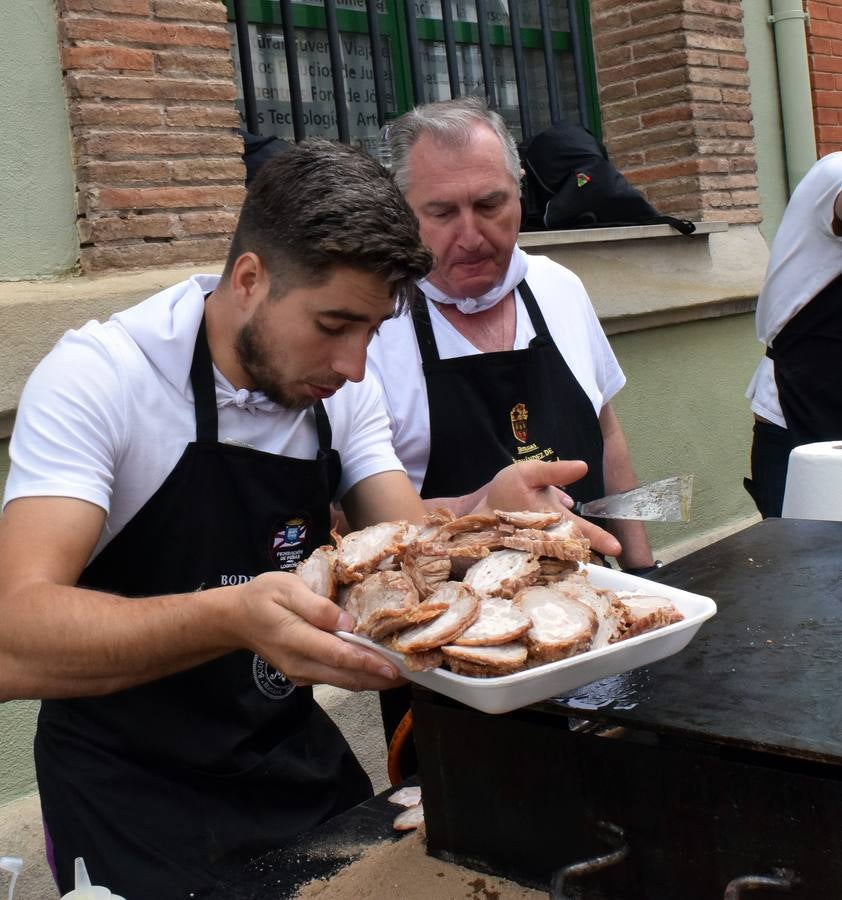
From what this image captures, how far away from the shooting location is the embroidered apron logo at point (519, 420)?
2.72 metres

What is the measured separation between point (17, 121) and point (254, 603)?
2.44m

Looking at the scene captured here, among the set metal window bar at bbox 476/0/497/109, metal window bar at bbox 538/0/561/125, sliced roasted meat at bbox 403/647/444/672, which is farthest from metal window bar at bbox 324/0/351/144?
sliced roasted meat at bbox 403/647/444/672

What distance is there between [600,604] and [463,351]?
126cm

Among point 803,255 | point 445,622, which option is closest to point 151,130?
point 803,255

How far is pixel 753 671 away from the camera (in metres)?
1.61

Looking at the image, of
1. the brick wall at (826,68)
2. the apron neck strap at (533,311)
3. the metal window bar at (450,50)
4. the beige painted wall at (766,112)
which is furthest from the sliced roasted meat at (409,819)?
the brick wall at (826,68)

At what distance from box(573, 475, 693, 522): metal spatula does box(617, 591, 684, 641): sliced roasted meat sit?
550mm

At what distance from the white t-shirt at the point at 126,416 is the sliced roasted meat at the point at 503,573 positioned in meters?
0.59

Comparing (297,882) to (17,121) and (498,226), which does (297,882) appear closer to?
(498,226)

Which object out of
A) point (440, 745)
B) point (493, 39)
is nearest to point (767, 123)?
point (493, 39)

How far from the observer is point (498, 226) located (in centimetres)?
273

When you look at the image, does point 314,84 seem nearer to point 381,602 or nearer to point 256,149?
point 256,149

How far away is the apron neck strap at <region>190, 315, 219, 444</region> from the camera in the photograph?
1.97 meters

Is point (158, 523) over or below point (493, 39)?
below
